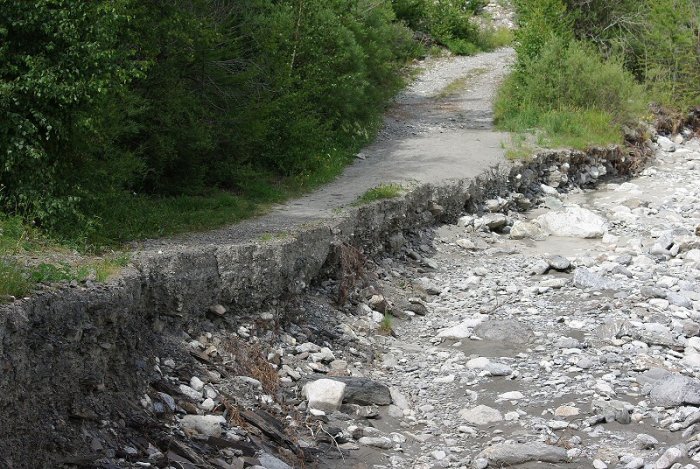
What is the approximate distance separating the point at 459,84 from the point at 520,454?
17656mm

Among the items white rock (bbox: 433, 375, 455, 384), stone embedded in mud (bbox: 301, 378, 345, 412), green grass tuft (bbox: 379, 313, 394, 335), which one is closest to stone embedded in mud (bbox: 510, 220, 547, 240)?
green grass tuft (bbox: 379, 313, 394, 335)

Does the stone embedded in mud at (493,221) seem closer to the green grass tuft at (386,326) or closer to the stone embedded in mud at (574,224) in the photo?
the stone embedded in mud at (574,224)

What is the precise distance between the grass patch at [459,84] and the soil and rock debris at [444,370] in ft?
33.8

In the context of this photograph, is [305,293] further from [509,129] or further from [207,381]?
[509,129]

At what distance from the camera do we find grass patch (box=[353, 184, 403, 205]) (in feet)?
37.4

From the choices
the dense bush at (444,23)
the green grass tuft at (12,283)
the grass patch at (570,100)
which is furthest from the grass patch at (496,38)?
the green grass tuft at (12,283)

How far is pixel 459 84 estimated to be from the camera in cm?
2347

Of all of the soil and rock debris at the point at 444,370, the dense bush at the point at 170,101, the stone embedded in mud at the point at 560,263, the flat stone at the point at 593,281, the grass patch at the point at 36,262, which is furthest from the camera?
the stone embedded in mud at the point at 560,263

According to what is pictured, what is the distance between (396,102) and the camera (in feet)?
68.6

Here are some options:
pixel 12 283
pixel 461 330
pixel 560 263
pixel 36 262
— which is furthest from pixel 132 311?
pixel 560 263

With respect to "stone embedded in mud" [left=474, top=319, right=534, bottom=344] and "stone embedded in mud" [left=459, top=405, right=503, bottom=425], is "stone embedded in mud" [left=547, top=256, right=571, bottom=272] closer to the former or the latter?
"stone embedded in mud" [left=474, top=319, right=534, bottom=344]

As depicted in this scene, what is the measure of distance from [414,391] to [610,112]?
11.7 meters

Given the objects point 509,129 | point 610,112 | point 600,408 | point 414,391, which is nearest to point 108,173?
point 414,391

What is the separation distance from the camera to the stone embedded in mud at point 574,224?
43.4 ft
